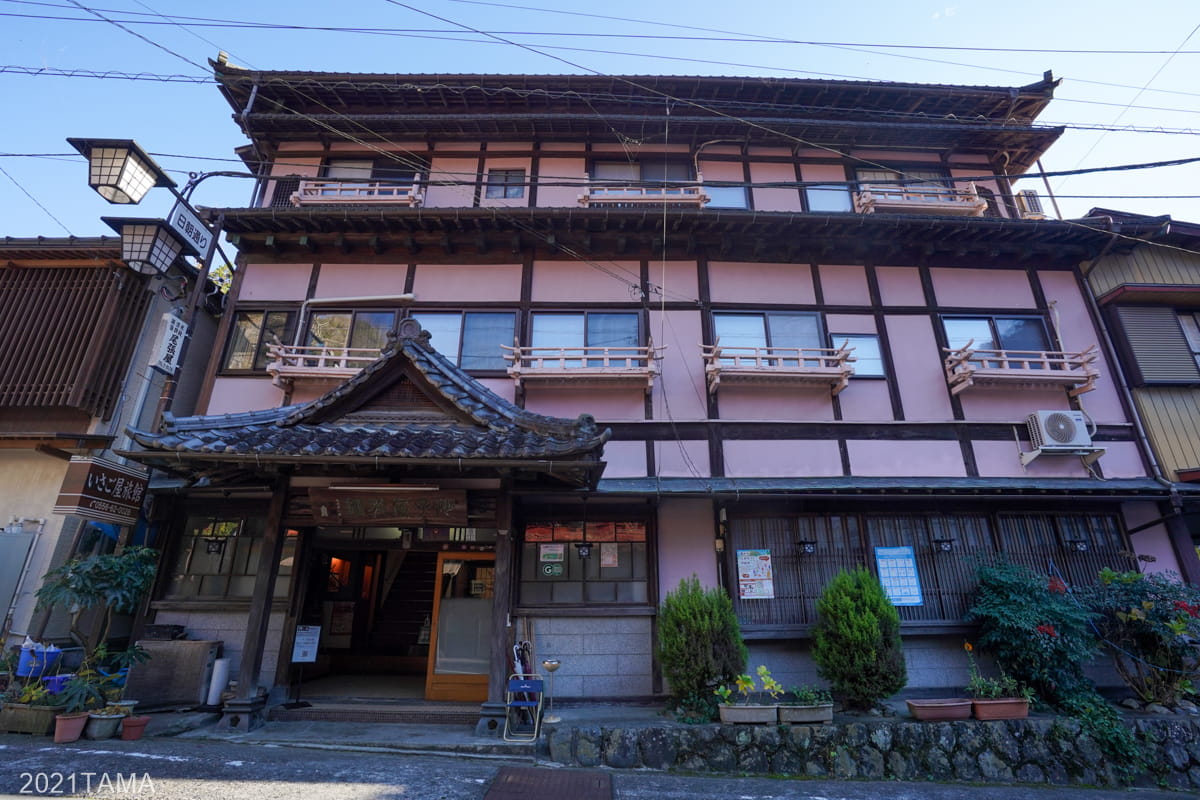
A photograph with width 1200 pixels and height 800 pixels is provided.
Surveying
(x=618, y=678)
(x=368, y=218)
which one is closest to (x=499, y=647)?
(x=618, y=678)

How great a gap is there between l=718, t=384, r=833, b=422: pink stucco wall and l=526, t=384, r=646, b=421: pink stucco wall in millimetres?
1795

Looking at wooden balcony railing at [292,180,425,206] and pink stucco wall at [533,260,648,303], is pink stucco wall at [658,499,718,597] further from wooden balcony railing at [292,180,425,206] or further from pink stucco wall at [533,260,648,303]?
wooden balcony railing at [292,180,425,206]

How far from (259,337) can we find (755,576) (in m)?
11.5

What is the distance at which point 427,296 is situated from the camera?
11.8m

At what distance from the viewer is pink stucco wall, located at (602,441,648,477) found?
404 inches

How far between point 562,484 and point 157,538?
819 centimetres

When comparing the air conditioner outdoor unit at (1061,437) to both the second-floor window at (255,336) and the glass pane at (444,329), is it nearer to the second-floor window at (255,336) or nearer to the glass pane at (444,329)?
the glass pane at (444,329)

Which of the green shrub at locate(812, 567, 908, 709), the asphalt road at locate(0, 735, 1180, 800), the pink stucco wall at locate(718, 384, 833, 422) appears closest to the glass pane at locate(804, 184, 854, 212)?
the pink stucco wall at locate(718, 384, 833, 422)

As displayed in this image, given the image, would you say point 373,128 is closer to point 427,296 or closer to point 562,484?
point 427,296

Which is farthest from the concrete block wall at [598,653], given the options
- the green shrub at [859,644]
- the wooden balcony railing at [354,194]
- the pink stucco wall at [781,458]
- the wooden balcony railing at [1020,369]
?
the wooden balcony railing at [354,194]

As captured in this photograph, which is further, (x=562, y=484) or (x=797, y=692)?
(x=562, y=484)

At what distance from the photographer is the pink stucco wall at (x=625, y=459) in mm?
10250

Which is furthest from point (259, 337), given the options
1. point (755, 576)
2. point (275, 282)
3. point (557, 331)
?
point (755, 576)

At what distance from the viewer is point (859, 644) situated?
310 inches
